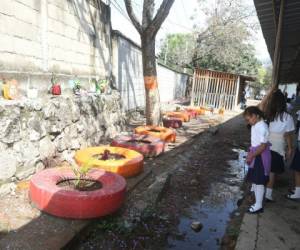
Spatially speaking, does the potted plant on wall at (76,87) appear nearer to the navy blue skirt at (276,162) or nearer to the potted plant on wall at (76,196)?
the potted plant on wall at (76,196)

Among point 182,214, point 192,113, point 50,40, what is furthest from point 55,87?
point 192,113

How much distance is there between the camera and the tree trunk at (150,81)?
38.1ft

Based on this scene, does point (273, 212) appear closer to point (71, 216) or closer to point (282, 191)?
point (282, 191)

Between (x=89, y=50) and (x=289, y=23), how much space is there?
18.6 feet

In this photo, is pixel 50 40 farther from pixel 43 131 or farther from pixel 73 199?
pixel 73 199

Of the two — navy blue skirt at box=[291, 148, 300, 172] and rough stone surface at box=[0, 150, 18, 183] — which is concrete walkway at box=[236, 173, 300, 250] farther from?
rough stone surface at box=[0, 150, 18, 183]

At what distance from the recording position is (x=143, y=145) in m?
9.04

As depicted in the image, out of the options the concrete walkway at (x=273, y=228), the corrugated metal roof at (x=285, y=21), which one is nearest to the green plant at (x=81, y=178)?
the concrete walkway at (x=273, y=228)

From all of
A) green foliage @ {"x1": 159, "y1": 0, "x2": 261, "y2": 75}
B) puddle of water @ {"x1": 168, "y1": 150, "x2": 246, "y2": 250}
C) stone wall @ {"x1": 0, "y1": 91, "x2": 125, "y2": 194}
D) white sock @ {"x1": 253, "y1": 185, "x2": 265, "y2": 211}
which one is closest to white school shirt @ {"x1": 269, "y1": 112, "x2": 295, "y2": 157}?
white sock @ {"x1": 253, "y1": 185, "x2": 265, "y2": 211}

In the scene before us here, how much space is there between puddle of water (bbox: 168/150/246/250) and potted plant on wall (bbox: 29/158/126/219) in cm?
106

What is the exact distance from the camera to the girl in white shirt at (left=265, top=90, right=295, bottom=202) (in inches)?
228

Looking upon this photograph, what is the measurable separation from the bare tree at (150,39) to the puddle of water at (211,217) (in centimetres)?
464

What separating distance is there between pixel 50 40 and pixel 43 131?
92.0 inches

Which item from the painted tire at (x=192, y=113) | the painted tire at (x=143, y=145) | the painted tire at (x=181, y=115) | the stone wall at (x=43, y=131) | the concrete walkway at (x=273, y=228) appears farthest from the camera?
the painted tire at (x=192, y=113)
